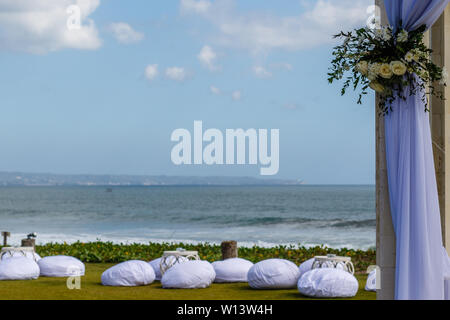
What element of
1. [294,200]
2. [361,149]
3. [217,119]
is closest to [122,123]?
[217,119]

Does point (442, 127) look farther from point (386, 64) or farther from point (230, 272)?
point (230, 272)

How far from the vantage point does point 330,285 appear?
6.05 metres

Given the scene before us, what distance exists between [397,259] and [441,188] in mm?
700

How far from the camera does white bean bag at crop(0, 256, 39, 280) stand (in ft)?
23.8

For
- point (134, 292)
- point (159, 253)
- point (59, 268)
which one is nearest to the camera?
point (134, 292)

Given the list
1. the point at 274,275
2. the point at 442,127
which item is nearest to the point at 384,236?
the point at 442,127

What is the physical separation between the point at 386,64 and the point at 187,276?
138 inches

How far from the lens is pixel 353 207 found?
128 ft

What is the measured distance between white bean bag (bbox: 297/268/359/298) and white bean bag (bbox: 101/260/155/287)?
1.80m

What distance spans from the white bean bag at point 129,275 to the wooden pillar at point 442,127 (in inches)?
139

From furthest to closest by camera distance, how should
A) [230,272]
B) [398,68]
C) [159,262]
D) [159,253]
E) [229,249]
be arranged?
[159,253], [229,249], [159,262], [230,272], [398,68]

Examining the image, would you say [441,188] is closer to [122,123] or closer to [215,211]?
[215,211]

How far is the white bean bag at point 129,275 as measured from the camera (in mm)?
6848

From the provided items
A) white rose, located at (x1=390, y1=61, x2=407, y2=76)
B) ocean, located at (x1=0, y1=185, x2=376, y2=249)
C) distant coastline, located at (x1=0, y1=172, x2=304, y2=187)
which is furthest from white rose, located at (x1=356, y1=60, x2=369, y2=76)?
distant coastline, located at (x1=0, y1=172, x2=304, y2=187)
